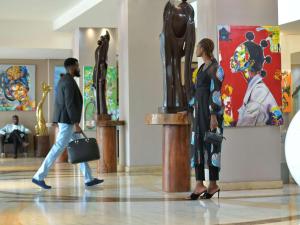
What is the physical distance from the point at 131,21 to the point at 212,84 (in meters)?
4.89

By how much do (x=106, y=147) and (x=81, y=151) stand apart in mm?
2903

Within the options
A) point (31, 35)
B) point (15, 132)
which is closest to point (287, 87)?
point (31, 35)

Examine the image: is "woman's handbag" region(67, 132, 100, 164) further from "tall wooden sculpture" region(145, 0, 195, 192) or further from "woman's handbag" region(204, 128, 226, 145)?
"woman's handbag" region(204, 128, 226, 145)

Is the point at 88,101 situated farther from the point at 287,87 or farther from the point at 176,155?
the point at 176,155

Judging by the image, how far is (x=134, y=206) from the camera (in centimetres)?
599

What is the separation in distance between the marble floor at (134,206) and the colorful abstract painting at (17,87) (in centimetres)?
1154

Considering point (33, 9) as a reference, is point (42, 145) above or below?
below

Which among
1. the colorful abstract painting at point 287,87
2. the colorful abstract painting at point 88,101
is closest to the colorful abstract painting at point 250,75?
the colorful abstract painting at point 287,87

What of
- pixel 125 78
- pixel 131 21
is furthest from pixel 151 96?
pixel 131 21

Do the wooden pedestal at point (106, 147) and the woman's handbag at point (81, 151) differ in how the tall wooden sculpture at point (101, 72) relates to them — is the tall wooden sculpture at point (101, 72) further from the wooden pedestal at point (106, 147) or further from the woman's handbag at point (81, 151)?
the woman's handbag at point (81, 151)

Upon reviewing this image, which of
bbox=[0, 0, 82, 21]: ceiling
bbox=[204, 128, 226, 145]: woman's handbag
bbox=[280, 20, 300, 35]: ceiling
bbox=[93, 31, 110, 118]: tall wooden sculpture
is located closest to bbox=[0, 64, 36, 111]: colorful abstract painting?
bbox=[0, 0, 82, 21]: ceiling

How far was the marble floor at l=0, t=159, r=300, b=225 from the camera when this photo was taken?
5.08 meters

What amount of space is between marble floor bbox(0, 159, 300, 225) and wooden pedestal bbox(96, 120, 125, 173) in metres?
1.97

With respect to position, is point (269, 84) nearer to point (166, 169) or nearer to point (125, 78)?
point (166, 169)
